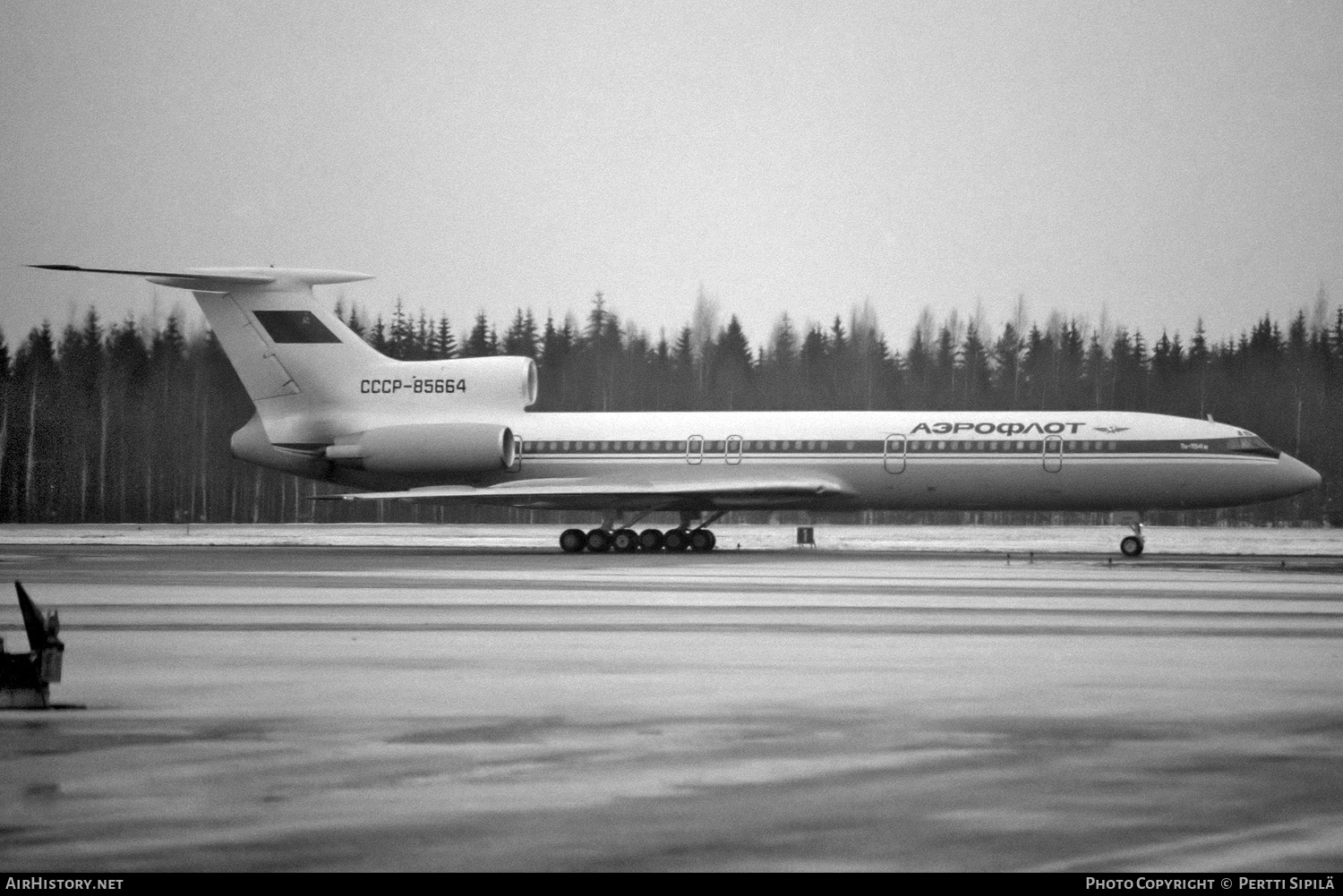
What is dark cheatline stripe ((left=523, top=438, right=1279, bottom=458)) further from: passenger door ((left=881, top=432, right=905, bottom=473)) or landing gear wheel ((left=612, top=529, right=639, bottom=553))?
landing gear wheel ((left=612, top=529, right=639, bottom=553))

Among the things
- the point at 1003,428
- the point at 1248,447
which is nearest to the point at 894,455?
the point at 1003,428

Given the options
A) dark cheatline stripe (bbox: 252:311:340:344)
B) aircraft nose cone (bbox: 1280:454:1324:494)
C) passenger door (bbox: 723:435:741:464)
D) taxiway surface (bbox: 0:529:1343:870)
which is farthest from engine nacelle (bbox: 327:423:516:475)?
aircraft nose cone (bbox: 1280:454:1324:494)

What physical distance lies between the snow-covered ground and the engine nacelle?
3.13m

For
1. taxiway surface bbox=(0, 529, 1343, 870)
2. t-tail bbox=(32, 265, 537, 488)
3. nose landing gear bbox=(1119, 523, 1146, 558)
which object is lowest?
taxiway surface bbox=(0, 529, 1343, 870)

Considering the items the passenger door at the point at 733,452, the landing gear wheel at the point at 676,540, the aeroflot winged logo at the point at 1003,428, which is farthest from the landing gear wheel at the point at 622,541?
the aeroflot winged logo at the point at 1003,428

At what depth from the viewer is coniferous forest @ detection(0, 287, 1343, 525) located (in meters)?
78.2

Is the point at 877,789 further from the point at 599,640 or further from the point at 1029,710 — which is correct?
the point at 599,640

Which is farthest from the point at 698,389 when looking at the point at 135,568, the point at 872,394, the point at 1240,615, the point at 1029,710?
the point at 1029,710

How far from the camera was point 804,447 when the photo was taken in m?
37.4

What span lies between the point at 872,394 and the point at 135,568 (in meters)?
60.4

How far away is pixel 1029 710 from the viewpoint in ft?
36.4

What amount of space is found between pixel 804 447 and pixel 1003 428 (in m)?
4.56

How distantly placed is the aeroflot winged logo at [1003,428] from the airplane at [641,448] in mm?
40

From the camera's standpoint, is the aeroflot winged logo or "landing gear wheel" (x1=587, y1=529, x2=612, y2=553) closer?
the aeroflot winged logo
